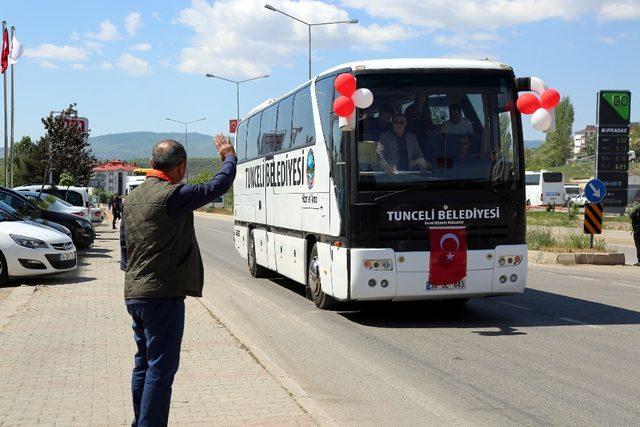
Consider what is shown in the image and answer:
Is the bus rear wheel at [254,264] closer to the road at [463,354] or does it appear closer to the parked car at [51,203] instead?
the road at [463,354]

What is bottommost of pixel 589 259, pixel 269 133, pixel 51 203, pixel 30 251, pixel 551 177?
pixel 589 259

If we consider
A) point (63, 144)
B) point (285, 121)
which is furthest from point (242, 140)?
point (63, 144)

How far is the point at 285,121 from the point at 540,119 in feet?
16.6

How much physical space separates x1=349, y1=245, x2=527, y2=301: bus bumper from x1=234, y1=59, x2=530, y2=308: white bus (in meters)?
0.01

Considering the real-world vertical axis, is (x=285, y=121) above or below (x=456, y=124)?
above

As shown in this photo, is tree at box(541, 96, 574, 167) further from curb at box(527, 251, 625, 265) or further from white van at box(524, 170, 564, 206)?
curb at box(527, 251, 625, 265)

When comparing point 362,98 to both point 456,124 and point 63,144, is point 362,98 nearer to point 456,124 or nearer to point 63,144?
point 456,124

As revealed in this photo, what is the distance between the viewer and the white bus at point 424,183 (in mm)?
10406

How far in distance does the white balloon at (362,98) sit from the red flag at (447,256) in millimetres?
1784

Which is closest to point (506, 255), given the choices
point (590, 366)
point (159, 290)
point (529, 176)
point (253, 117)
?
point (590, 366)

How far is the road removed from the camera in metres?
6.55

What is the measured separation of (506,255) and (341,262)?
216 centimetres

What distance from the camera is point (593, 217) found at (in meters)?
20.6

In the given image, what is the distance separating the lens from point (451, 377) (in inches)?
303
